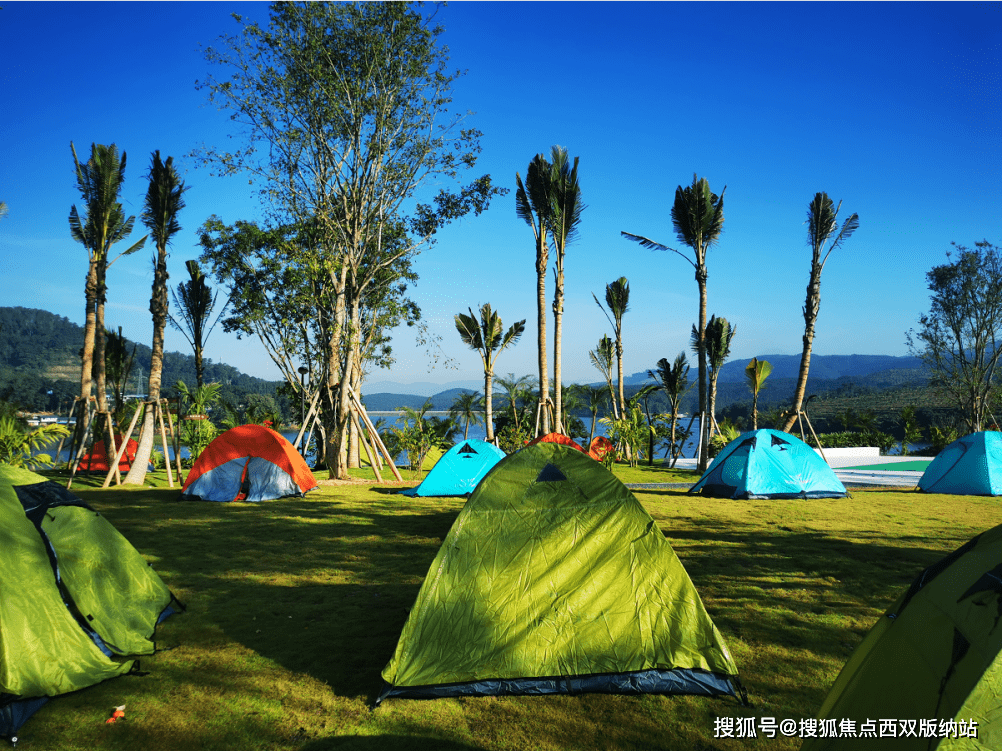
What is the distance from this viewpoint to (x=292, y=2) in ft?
55.3

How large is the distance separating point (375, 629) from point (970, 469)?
16.5 meters

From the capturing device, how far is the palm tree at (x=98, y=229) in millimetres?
15219

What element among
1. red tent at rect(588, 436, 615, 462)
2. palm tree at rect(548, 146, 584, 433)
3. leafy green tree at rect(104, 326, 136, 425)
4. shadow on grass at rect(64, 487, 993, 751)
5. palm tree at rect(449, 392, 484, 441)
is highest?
palm tree at rect(548, 146, 584, 433)

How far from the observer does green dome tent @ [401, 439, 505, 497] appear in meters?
14.3

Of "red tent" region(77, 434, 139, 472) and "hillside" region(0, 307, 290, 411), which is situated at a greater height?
"hillside" region(0, 307, 290, 411)

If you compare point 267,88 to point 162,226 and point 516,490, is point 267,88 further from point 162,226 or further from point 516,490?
point 516,490

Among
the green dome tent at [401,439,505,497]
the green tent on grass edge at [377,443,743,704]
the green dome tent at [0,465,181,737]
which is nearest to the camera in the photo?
the green dome tent at [0,465,181,737]

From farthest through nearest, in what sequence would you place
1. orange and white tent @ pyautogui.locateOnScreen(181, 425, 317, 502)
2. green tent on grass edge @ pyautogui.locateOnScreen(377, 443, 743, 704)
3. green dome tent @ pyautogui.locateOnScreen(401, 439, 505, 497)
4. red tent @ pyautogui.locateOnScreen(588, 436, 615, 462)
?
red tent @ pyautogui.locateOnScreen(588, 436, 615, 462) < green dome tent @ pyautogui.locateOnScreen(401, 439, 505, 497) < orange and white tent @ pyautogui.locateOnScreen(181, 425, 317, 502) < green tent on grass edge @ pyautogui.locateOnScreen(377, 443, 743, 704)

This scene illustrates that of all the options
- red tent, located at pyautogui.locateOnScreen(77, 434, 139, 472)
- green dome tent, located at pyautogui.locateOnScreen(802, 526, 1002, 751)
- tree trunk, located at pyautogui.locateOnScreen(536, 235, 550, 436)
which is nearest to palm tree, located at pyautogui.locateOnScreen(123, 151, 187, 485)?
red tent, located at pyautogui.locateOnScreen(77, 434, 139, 472)

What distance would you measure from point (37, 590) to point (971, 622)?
6.13 meters

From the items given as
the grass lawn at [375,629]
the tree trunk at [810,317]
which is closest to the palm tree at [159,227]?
the grass lawn at [375,629]

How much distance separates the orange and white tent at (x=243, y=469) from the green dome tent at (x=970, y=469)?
17.2 metres

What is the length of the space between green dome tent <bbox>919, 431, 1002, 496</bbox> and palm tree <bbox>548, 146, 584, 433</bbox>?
11.2 meters

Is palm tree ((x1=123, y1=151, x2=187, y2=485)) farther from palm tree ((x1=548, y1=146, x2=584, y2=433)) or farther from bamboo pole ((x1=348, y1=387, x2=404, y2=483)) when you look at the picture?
palm tree ((x1=548, y1=146, x2=584, y2=433))
